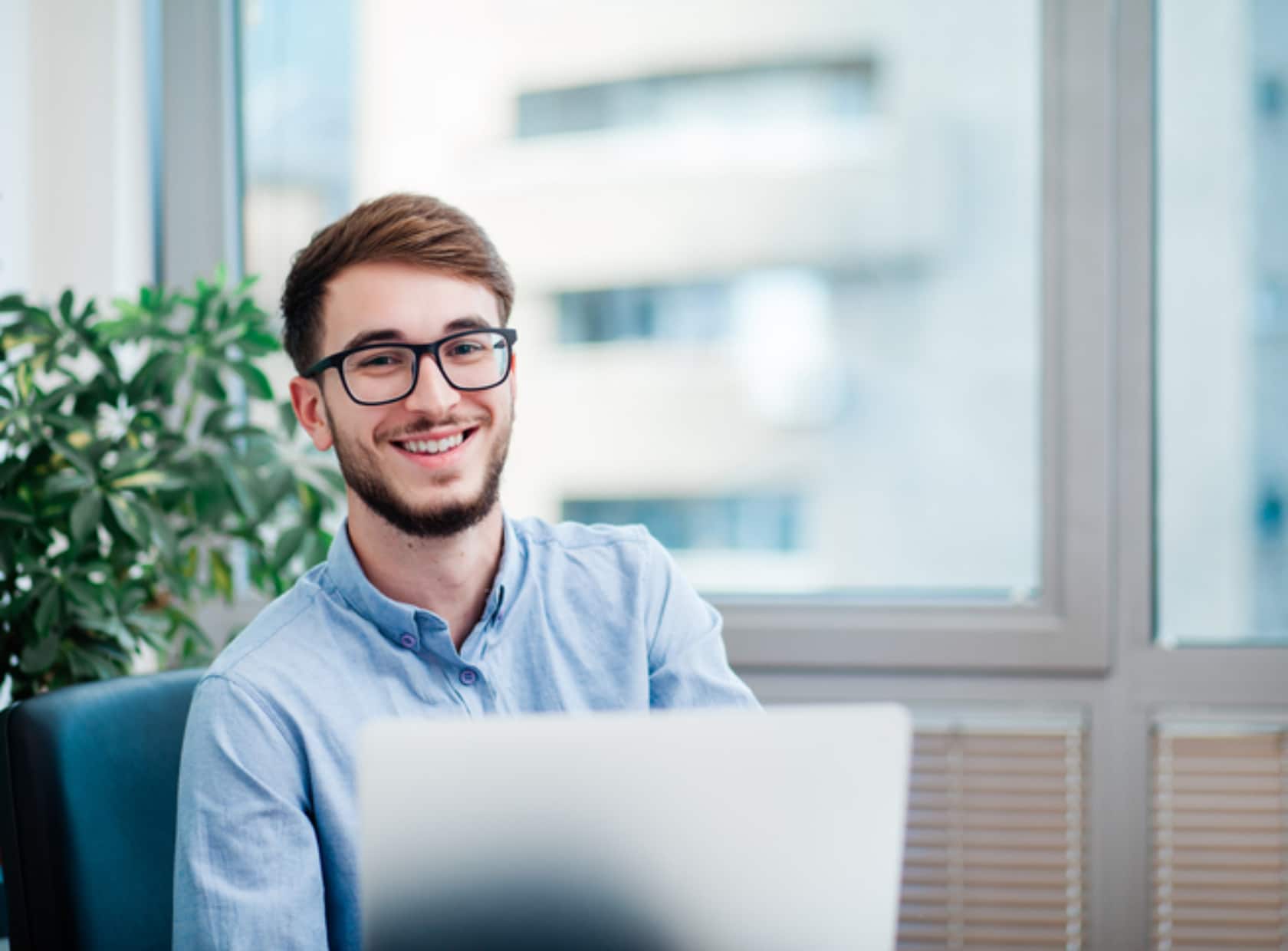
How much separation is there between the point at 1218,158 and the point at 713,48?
3.22 feet

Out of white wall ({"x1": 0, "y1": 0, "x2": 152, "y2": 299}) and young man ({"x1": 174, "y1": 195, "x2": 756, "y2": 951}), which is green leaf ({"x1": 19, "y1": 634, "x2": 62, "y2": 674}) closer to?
young man ({"x1": 174, "y1": 195, "x2": 756, "y2": 951})

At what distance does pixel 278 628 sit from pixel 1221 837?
66.3 inches

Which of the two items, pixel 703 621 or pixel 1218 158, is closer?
pixel 703 621

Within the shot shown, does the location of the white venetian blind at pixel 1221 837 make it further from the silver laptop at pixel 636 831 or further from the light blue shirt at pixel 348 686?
the silver laptop at pixel 636 831

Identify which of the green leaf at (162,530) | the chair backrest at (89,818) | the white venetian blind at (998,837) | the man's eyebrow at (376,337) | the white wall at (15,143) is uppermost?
the white wall at (15,143)

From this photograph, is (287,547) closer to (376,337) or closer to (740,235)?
(376,337)

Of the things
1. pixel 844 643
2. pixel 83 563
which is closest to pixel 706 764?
pixel 83 563

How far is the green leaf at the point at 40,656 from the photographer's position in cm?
158

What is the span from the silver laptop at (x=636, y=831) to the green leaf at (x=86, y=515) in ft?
3.74

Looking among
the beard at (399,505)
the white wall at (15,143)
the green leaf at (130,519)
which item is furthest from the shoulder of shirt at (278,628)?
the white wall at (15,143)

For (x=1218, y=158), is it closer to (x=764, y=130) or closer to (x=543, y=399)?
(x=764, y=130)

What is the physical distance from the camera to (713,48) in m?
2.30

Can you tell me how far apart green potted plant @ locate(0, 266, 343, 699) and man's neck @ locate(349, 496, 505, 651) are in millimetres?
568

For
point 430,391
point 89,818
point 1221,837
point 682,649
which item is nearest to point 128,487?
point 89,818
